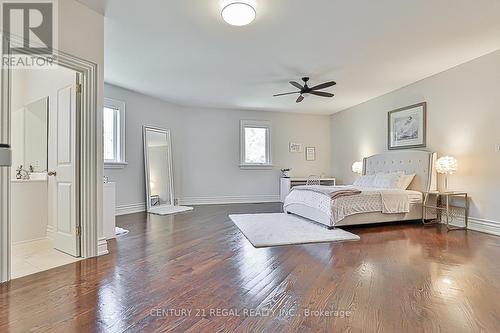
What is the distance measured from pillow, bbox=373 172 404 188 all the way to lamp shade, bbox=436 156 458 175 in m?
0.73

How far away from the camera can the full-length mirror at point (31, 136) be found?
4.04 meters

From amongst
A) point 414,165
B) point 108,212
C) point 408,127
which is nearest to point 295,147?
point 408,127

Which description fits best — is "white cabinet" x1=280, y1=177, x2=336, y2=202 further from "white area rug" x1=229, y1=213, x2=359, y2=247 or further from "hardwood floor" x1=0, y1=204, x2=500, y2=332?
"hardwood floor" x1=0, y1=204, x2=500, y2=332

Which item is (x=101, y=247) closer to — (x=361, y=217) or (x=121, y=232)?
(x=121, y=232)

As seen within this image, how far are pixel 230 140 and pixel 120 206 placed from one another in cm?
330

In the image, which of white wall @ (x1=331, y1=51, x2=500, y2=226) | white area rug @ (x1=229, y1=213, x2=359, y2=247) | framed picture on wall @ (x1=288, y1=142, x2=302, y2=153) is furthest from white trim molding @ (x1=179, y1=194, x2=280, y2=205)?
white wall @ (x1=331, y1=51, x2=500, y2=226)

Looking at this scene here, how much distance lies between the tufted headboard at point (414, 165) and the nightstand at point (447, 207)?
213 mm

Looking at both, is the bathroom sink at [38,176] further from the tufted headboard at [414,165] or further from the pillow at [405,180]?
the tufted headboard at [414,165]

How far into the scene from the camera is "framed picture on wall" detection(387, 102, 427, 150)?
5.18 metres

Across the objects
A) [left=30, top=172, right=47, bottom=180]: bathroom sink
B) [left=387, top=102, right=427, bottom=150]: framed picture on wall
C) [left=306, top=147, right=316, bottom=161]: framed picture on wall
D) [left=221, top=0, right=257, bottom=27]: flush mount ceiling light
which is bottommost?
[left=30, top=172, right=47, bottom=180]: bathroom sink

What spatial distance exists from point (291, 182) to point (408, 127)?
3158mm

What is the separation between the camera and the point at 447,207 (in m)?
4.22

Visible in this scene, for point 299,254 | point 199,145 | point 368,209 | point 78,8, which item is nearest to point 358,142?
point 368,209

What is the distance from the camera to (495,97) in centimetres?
397
